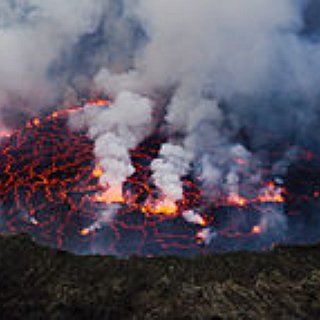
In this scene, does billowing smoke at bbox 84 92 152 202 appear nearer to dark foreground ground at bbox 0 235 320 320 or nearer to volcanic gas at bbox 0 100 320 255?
volcanic gas at bbox 0 100 320 255

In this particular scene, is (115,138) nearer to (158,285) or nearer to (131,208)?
(131,208)

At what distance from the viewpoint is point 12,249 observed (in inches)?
140

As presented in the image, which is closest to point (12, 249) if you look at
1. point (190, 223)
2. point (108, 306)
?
point (108, 306)

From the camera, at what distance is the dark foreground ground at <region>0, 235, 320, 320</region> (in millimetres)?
2781

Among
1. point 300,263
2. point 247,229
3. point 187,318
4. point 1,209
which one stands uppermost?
point 1,209

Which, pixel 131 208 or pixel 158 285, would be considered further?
pixel 131 208

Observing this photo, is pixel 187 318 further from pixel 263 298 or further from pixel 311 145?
pixel 311 145

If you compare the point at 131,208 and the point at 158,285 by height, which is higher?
the point at 131,208

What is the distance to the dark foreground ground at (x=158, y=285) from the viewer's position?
2781 millimetres

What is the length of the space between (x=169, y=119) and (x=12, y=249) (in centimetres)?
1920

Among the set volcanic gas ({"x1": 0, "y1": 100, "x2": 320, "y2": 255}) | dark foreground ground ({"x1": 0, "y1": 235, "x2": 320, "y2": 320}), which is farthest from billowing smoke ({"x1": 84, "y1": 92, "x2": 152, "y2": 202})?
dark foreground ground ({"x1": 0, "y1": 235, "x2": 320, "y2": 320})

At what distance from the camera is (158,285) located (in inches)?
124

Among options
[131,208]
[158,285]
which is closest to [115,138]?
[131,208]

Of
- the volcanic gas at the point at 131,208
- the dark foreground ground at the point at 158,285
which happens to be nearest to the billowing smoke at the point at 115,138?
the volcanic gas at the point at 131,208
